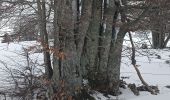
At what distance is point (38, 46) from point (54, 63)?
0.65m

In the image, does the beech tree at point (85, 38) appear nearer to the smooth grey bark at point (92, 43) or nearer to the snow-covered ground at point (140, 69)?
the smooth grey bark at point (92, 43)

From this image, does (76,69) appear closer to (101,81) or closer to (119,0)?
(101,81)

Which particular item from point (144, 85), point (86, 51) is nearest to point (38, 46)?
point (86, 51)

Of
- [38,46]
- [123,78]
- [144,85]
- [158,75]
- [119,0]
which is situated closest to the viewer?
[38,46]

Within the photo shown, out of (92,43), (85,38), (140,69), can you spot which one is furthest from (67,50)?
(140,69)

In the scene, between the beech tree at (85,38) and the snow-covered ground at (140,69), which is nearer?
the beech tree at (85,38)

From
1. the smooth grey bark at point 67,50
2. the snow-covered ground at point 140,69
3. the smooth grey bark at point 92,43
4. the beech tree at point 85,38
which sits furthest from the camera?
the snow-covered ground at point 140,69

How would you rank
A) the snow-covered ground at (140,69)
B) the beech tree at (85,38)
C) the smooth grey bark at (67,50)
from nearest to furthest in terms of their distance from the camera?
the smooth grey bark at (67,50) → the beech tree at (85,38) → the snow-covered ground at (140,69)

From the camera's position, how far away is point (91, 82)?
1233cm

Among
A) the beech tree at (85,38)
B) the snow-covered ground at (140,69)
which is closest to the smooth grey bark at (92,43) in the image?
the beech tree at (85,38)

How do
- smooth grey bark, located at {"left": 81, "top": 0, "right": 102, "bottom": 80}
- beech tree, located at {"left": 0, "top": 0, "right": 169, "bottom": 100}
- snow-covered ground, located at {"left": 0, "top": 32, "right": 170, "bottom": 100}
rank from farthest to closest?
snow-covered ground, located at {"left": 0, "top": 32, "right": 170, "bottom": 100}, smooth grey bark, located at {"left": 81, "top": 0, "right": 102, "bottom": 80}, beech tree, located at {"left": 0, "top": 0, "right": 169, "bottom": 100}

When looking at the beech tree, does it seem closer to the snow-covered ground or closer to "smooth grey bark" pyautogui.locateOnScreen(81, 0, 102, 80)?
"smooth grey bark" pyautogui.locateOnScreen(81, 0, 102, 80)

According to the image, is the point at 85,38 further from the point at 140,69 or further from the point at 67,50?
the point at 140,69

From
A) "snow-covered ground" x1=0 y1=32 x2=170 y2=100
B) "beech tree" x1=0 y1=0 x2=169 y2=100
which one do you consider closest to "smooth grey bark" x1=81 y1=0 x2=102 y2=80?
"beech tree" x1=0 y1=0 x2=169 y2=100
